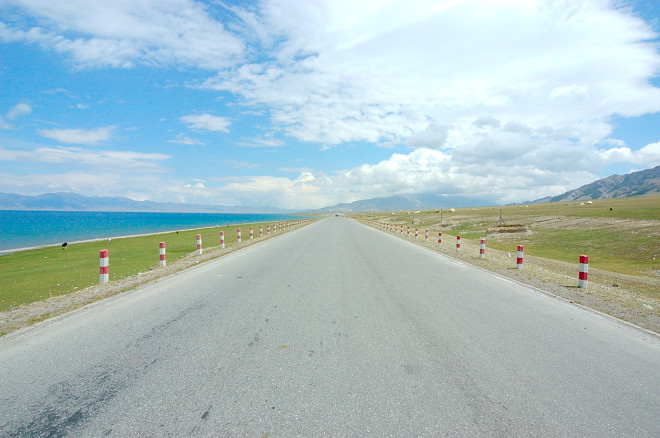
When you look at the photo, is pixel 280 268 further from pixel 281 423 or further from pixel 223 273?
pixel 281 423

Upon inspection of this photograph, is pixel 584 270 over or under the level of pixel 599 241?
over

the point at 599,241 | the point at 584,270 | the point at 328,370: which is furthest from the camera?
the point at 599,241

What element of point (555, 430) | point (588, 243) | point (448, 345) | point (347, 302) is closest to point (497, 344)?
point (448, 345)

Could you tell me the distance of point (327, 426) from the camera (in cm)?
310

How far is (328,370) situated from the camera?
4176 millimetres

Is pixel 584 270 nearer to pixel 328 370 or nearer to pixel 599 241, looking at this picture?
pixel 328 370

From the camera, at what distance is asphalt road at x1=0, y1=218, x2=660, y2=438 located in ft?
10.4

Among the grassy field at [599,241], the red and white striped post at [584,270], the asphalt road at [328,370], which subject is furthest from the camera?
the grassy field at [599,241]

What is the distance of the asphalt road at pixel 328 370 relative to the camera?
318 centimetres

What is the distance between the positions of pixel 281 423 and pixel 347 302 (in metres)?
4.41

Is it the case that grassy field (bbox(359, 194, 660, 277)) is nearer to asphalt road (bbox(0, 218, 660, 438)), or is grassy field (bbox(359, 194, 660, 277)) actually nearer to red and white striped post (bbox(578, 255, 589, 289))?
red and white striped post (bbox(578, 255, 589, 289))

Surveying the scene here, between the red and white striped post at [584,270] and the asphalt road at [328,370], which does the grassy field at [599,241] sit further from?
the asphalt road at [328,370]

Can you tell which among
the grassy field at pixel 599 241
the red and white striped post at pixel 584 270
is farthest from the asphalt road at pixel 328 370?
the grassy field at pixel 599 241

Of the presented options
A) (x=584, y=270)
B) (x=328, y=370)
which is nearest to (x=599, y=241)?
(x=584, y=270)
